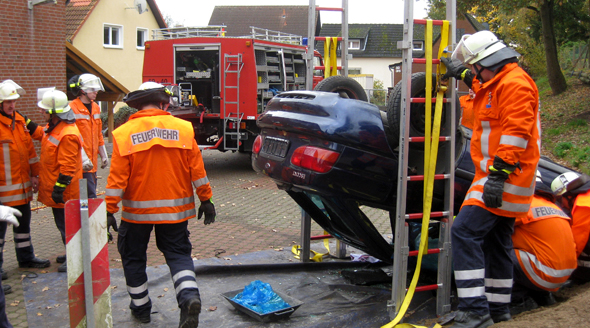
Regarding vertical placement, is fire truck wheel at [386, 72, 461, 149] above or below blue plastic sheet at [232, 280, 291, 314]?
above

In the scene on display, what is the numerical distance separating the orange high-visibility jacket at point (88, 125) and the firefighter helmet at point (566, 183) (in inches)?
175

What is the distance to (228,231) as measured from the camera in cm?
702

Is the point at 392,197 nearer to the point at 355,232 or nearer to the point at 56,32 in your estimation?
the point at 355,232

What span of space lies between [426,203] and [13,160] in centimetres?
381

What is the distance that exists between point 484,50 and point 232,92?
342 inches

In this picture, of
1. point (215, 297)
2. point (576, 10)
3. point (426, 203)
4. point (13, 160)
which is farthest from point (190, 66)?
point (576, 10)

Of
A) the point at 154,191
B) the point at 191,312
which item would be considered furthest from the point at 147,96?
the point at 191,312

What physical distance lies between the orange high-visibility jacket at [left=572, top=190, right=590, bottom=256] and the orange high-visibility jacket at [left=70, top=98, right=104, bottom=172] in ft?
15.0

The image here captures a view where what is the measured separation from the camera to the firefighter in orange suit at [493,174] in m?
3.32

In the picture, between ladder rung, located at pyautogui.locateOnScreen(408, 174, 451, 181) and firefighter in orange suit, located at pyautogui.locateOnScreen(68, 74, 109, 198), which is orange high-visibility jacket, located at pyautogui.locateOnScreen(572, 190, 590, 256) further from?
firefighter in orange suit, located at pyautogui.locateOnScreen(68, 74, 109, 198)

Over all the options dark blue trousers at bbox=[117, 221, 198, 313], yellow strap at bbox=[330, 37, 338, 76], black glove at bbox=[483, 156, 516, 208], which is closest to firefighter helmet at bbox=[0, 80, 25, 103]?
dark blue trousers at bbox=[117, 221, 198, 313]

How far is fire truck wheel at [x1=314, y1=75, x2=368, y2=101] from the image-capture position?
15.9 feet

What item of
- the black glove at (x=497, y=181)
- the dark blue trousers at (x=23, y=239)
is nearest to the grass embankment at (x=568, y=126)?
the black glove at (x=497, y=181)

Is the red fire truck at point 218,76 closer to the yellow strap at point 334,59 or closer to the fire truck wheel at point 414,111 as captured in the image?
the yellow strap at point 334,59
